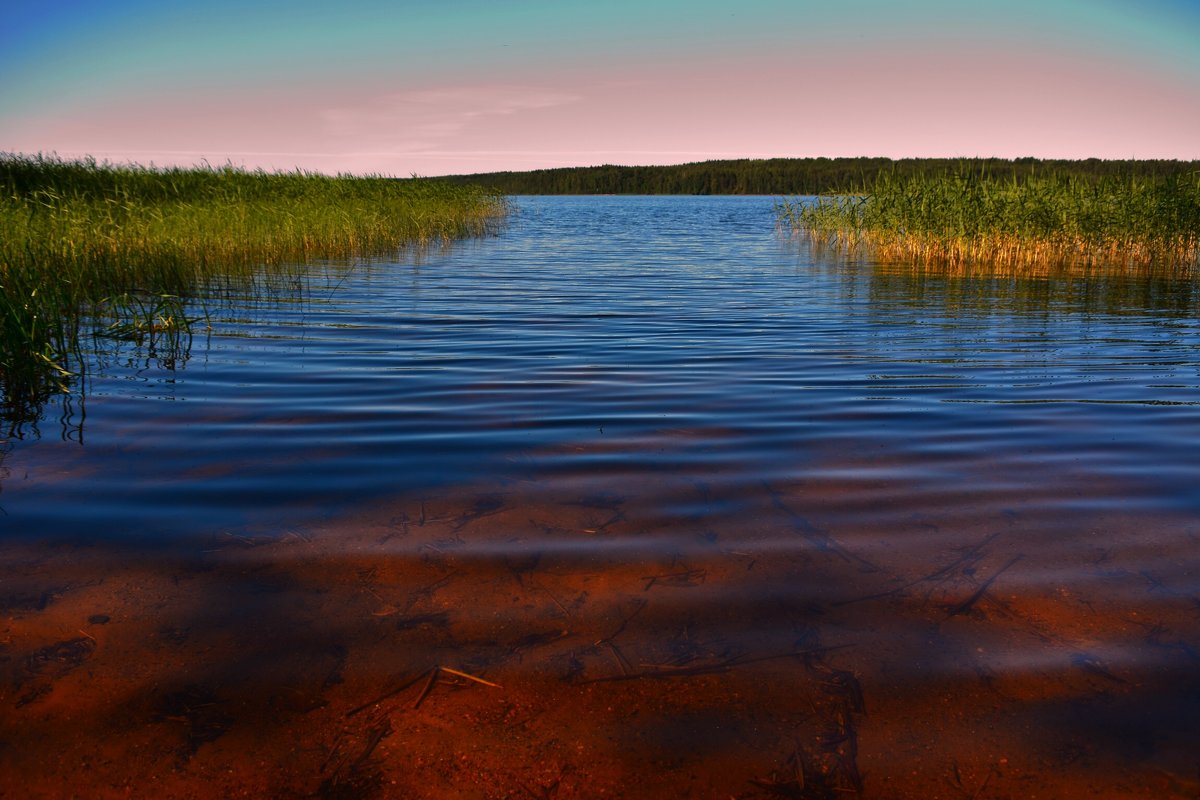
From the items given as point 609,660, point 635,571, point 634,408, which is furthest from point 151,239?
point 609,660

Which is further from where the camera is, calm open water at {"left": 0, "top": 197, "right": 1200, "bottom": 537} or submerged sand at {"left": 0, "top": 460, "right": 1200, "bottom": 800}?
calm open water at {"left": 0, "top": 197, "right": 1200, "bottom": 537}

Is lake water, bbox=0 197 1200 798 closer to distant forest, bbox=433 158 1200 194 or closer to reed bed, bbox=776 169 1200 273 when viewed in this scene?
reed bed, bbox=776 169 1200 273

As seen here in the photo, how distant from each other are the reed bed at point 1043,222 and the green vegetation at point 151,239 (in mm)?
12082

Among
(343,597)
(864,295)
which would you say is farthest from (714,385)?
(864,295)

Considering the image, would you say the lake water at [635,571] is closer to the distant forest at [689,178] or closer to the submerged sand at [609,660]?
the submerged sand at [609,660]

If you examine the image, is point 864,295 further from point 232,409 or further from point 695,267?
point 232,409

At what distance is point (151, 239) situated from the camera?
13383mm

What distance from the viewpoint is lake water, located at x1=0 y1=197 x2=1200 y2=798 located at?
7.61ft

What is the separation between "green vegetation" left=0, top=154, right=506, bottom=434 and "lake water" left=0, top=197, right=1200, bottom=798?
0.70 metres

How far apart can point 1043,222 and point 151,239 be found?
16.0m

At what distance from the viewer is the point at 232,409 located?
232 inches

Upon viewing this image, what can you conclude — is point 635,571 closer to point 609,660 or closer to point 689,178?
point 609,660

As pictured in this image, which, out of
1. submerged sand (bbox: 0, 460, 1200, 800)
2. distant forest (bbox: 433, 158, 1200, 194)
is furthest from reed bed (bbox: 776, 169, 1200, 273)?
distant forest (bbox: 433, 158, 1200, 194)

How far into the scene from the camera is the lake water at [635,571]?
2320 millimetres
